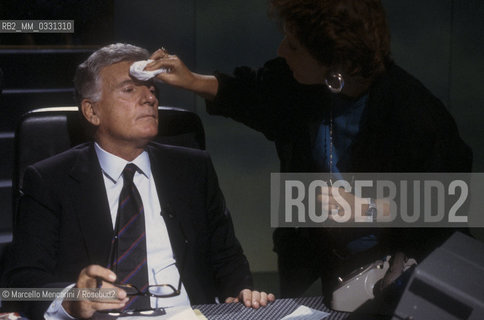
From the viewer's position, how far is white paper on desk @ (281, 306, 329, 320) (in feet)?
4.69

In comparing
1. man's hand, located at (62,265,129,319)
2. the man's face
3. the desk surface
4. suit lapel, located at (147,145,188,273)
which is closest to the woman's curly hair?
the man's face

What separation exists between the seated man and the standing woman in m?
0.18

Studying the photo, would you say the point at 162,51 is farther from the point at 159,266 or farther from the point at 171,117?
the point at 159,266

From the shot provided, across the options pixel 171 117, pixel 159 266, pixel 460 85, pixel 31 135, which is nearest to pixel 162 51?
pixel 171 117

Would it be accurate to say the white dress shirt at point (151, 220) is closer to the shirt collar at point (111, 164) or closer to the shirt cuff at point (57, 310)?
the shirt collar at point (111, 164)

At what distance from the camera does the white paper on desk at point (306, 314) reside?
1.43 m

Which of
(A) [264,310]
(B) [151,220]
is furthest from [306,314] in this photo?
(B) [151,220]

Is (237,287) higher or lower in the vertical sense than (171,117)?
lower

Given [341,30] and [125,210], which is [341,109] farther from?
[125,210]

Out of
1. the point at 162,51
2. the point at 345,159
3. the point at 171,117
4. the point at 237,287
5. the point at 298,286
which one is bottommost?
the point at 298,286

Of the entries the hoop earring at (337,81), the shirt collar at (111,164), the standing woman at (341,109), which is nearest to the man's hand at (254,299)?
the standing woman at (341,109)

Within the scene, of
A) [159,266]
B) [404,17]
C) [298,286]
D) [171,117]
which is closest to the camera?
[159,266]

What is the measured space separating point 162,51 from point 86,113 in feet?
1.06

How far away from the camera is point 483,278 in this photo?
1.12 meters
